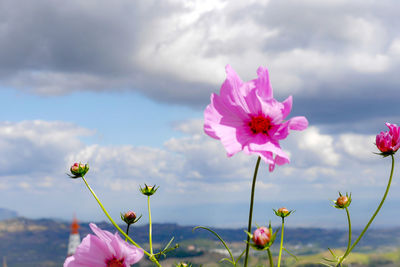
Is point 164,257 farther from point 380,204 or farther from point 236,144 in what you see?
point 380,204

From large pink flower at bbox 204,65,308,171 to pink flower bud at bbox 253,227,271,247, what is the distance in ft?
0.59

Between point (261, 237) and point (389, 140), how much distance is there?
39.6 inches

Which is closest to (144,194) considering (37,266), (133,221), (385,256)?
(133,221)

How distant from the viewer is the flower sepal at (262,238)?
1193mm

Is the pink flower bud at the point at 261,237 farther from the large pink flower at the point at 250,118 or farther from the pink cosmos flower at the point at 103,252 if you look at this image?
the pink cosmos flower at the point at 103,252

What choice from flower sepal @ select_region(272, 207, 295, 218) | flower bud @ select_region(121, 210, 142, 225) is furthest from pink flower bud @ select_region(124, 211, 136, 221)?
flower sepal @ select_region(272, 207, 295, 218)

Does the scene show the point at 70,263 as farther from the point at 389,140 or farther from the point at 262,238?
the point at 389,140

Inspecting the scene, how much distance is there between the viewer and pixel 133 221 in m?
2.10

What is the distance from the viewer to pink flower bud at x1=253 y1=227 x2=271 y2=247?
3.92 ft

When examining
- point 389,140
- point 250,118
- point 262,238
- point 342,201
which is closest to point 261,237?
point 262,238

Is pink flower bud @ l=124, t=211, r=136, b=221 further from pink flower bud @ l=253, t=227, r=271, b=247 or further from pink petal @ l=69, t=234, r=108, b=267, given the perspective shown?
pink flower bud @ l=253, t=227, r=271, b=247

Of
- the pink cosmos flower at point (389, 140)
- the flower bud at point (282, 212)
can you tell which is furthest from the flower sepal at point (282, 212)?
the pink cosmos flower at point (389, 140)

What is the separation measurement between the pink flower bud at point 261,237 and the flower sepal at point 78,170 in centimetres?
111

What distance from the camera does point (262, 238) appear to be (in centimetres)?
120
